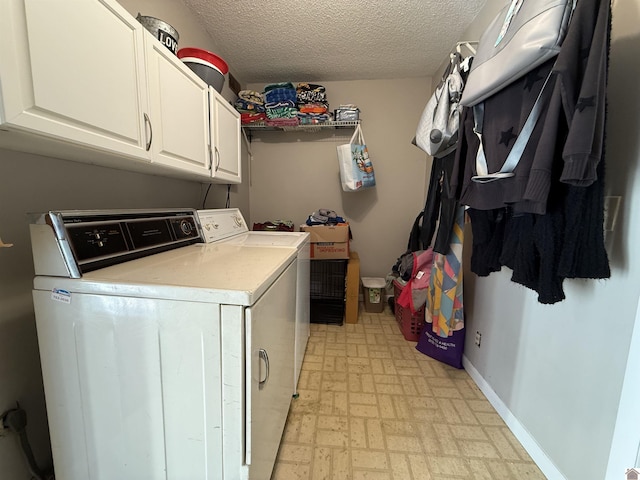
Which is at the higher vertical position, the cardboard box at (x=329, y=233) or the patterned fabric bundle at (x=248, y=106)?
the patterned fabric bundle at (x=248, y=106)

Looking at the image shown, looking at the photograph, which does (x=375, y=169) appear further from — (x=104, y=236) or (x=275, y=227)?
(x=104, y=236)

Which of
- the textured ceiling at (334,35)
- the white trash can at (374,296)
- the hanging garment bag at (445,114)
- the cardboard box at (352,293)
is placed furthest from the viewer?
the white trash can at (374,296)

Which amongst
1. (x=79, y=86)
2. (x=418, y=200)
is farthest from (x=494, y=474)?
(x=418, y=200)

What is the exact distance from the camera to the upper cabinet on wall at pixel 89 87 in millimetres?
617

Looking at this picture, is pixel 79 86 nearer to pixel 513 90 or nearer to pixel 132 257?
pixel 132 257

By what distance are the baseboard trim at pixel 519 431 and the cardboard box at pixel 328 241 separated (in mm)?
1366

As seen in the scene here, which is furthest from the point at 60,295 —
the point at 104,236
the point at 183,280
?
the point at 183,280

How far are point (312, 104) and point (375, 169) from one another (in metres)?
0.98

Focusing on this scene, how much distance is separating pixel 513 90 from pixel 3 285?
1969 mm

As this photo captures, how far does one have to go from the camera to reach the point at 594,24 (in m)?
0.76

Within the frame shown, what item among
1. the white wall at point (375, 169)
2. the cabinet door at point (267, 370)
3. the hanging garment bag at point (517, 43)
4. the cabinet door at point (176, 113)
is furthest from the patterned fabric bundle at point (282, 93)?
the cabinet door at point (267, 370)

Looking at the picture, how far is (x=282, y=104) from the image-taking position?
101 inches

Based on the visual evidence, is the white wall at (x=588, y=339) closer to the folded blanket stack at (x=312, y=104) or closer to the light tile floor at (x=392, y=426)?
the light tile floor at (x=392, y=426)

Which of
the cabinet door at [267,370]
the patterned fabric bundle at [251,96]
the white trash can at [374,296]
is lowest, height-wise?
the white trash can at [374,296]
